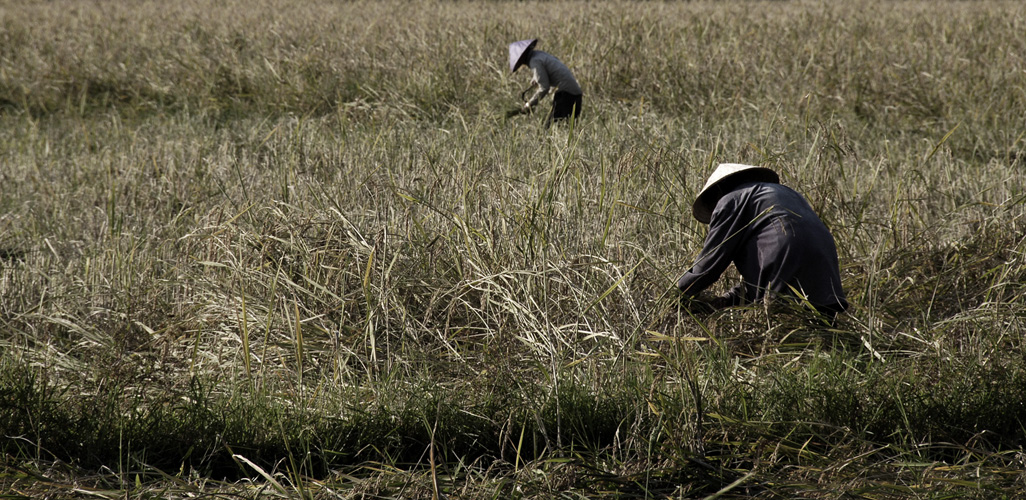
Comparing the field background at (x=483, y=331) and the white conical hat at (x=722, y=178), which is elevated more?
the white conical hat at (x=722, y=178)

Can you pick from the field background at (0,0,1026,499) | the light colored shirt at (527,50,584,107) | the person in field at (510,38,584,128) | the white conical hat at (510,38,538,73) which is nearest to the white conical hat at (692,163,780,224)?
the field background at (0,0,1026,499)

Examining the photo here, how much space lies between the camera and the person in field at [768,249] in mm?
2828

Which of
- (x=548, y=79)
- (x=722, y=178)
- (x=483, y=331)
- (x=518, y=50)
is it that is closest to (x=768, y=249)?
(x=722, y=178)

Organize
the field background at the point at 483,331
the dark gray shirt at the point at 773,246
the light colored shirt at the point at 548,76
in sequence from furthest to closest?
1. the light colored shirt at the point at 548,76
2. the dark gray shirt at the point at 773,246
3. the field background at the point at 483,331

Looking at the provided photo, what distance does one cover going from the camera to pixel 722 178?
302cm

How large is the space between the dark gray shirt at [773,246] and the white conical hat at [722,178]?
74mm

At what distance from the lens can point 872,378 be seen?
260cm

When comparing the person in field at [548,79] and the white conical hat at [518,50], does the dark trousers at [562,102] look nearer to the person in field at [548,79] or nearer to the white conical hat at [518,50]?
the person in field at [548,79]

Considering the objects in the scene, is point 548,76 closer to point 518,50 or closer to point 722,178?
point 518,50

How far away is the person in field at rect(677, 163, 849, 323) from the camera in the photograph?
9.28 ft

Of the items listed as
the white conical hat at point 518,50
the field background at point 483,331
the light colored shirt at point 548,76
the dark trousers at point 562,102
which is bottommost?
the field background at point 483,331

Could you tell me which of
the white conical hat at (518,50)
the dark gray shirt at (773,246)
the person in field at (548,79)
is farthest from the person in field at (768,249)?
the white conical hat at (518,50)

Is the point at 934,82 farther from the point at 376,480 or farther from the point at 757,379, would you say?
the point at 376,480

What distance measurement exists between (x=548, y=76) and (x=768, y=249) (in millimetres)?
3581
